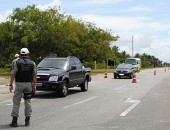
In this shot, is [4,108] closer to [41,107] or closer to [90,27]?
[41,107]

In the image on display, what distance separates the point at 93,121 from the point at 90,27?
5180 centimetres

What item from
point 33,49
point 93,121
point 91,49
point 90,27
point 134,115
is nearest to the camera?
point 93,121

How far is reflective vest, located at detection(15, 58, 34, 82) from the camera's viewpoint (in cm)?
987

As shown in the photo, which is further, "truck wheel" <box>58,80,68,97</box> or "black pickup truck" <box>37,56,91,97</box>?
"truck wheel" <box>58,80,68,97</box>

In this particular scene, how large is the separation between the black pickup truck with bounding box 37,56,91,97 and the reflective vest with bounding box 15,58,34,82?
7.46 metres

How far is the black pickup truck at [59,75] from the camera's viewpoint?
17.4 metres

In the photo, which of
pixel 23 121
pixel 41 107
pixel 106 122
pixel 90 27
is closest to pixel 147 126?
pixel 106 122

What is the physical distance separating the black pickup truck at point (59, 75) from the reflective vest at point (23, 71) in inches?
294

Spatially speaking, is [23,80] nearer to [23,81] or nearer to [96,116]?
[23,81]

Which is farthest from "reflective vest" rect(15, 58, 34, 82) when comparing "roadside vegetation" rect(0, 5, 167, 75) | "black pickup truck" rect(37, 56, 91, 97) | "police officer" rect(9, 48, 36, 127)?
"roadside vegetation" rect(0, 5, 167, 75)

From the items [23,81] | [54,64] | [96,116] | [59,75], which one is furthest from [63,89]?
[23,81]

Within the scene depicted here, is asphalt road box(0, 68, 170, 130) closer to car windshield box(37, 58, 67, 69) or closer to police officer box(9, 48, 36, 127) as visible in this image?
police officer box(9, 48, 36, 127)

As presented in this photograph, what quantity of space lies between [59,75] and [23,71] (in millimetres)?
7819

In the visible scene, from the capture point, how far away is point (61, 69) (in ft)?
60.4
